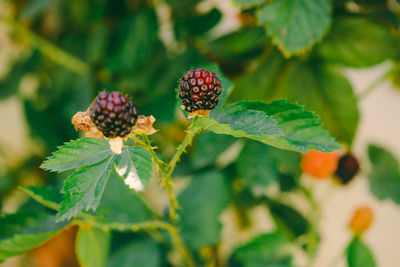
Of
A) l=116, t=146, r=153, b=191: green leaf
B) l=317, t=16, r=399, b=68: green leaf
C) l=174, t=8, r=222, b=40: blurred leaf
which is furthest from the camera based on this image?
l=174, t=8, r=222, b=40: blurred leaf

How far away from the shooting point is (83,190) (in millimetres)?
284

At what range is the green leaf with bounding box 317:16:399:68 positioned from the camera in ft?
1.69

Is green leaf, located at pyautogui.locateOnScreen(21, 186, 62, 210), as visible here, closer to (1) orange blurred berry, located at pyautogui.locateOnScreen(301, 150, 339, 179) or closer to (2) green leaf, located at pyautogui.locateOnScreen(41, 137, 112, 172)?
(2) green leaf, located at pyautogui.locateOnScreen(41, 137, 112, 172)

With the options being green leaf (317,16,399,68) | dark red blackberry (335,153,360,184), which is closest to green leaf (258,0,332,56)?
green leaf (317,16,399,68)

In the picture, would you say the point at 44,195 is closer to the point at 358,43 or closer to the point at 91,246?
the point at 91,246

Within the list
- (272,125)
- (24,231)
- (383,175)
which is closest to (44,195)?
(24,231)

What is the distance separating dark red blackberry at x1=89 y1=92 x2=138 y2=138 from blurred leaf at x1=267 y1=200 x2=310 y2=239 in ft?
1.72

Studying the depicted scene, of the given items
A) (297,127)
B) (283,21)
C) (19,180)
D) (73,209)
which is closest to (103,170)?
(73,209)

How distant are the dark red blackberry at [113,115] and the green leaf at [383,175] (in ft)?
1.82

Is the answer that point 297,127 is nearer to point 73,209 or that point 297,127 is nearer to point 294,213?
point 73,209

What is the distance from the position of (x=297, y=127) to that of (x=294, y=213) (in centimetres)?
44

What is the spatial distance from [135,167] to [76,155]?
0.19 feet

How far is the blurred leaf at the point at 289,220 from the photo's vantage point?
0.71 metres

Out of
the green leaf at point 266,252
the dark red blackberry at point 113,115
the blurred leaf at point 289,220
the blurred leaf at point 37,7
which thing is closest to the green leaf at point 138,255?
the green leaf at point 266,252
